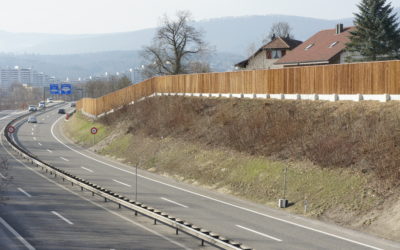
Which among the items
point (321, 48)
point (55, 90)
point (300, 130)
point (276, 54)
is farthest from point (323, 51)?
point (55, 90)

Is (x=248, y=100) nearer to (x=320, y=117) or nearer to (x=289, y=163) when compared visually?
(x=320, y=117)

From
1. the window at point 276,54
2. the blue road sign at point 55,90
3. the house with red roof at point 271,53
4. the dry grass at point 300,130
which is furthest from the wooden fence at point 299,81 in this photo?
the blue road sign at point 55,90

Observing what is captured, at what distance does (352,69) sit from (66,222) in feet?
70.5

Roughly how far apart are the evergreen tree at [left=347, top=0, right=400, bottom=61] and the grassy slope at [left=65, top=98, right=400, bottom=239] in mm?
13971

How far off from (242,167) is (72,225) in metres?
13.9

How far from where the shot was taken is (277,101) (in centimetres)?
4109

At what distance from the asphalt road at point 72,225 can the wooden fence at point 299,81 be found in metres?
17.7

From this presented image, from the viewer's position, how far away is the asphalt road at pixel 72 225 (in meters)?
19.3

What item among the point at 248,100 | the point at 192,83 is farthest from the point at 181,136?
the point at 192,83

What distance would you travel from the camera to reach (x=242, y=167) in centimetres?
3344

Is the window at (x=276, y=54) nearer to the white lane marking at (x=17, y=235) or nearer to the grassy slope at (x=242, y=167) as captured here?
the grassy slope at (x=242, y=167)

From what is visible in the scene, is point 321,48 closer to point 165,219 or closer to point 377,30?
point 377,30

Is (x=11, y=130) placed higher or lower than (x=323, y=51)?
lower

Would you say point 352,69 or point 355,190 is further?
point 352,69
